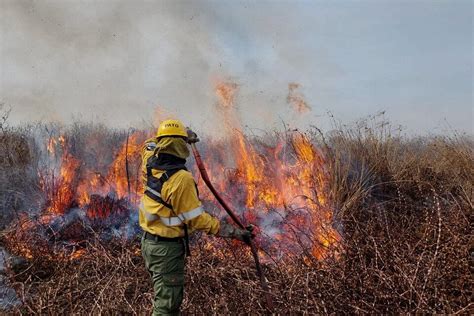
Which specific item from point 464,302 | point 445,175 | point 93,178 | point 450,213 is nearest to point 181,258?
point 464,302

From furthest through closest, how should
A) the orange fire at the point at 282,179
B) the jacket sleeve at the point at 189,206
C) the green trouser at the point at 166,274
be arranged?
1. the orange fire at the point at 282,179
2. the green trouser at the point at 166,274
3. the jacket sleeve at the point at 189,206

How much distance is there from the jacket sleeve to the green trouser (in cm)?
32

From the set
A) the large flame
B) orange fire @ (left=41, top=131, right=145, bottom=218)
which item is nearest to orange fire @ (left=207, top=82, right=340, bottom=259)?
the large flame

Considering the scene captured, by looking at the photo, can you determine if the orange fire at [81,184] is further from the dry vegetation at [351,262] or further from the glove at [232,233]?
the glove at [232,233]

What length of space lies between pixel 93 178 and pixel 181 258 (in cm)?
538

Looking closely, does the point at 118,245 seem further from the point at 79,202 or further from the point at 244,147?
the point at 244,147

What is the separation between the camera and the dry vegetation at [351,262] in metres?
3.53

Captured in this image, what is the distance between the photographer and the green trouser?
143 inches

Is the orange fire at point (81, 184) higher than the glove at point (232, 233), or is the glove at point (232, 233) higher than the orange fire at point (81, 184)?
the orange fire at point (81, 184)

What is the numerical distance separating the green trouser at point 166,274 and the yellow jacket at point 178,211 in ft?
0.42

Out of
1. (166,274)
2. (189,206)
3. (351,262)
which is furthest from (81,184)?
(351,262)

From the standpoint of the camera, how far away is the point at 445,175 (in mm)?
8508

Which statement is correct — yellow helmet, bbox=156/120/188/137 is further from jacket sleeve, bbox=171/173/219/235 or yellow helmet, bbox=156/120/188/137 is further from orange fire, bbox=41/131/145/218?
orange fire, bbox=41/131/145/218

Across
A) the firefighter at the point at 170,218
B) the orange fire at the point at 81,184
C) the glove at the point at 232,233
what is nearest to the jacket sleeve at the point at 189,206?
the firefighter at the point at 170,218
